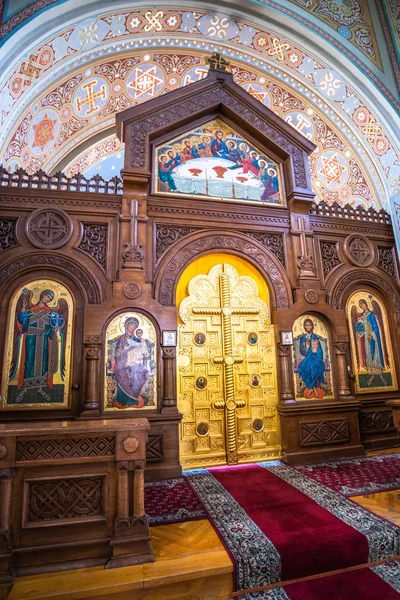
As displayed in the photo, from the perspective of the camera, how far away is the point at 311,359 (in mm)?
6434

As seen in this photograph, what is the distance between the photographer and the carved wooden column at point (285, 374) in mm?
6109

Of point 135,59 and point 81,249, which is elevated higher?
point 135,59

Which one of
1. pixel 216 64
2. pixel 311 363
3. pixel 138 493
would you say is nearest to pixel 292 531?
pixel 138 493

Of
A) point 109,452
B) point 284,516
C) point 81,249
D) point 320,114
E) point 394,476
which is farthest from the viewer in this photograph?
point 320,114

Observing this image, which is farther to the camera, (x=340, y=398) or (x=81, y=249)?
(x=340, y=398)

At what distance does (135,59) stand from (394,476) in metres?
10.4

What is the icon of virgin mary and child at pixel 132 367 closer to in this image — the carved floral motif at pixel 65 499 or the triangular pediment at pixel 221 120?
the carved floral motif at pixel 65 499

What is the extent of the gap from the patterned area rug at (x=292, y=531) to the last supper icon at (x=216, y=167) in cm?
516

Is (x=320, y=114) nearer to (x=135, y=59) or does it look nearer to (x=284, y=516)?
(x=135, y=59)

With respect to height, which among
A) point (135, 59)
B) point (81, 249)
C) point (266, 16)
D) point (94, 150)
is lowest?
point (81, 249)

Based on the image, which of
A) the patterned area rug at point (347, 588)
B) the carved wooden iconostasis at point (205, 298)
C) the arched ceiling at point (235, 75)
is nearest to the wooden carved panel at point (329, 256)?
the carved wooden iconostasis at point (205, 298)

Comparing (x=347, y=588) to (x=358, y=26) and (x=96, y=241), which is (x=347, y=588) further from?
(x=358, y=26)

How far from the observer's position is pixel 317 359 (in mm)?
6480

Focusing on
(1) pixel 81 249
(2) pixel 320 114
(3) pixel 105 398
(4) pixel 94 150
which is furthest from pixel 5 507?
(2) pixel 320 114
